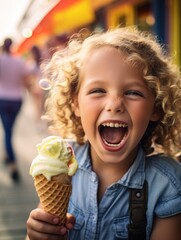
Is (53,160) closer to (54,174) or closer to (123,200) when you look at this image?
(54,174)

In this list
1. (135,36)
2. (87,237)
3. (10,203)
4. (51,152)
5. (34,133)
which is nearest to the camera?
(51,152)

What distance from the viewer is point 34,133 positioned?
9.73 m

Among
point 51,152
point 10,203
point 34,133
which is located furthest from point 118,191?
point 34,133

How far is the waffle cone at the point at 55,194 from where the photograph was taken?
1814 mm

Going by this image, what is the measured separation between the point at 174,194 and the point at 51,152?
59cm

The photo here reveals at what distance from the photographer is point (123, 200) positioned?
200cm

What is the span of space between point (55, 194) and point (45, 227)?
141 millimetres

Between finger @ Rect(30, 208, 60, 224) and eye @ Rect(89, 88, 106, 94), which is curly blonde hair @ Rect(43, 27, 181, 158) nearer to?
eye @ Rect(89, 88, 106, 94)

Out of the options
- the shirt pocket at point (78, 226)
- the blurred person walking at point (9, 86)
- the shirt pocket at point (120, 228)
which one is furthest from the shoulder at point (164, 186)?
the blurred person walking at point (9, 86)

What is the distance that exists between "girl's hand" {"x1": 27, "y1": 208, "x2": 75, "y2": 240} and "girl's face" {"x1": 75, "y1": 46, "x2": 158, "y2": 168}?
358mm

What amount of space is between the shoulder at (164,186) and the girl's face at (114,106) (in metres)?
0.16

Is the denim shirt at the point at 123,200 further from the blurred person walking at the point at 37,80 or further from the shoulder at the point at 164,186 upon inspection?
the blurred person walking at the point at 37,80

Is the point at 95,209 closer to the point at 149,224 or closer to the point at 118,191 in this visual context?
the point at 118,191

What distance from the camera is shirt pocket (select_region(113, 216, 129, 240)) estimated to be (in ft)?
6.39
